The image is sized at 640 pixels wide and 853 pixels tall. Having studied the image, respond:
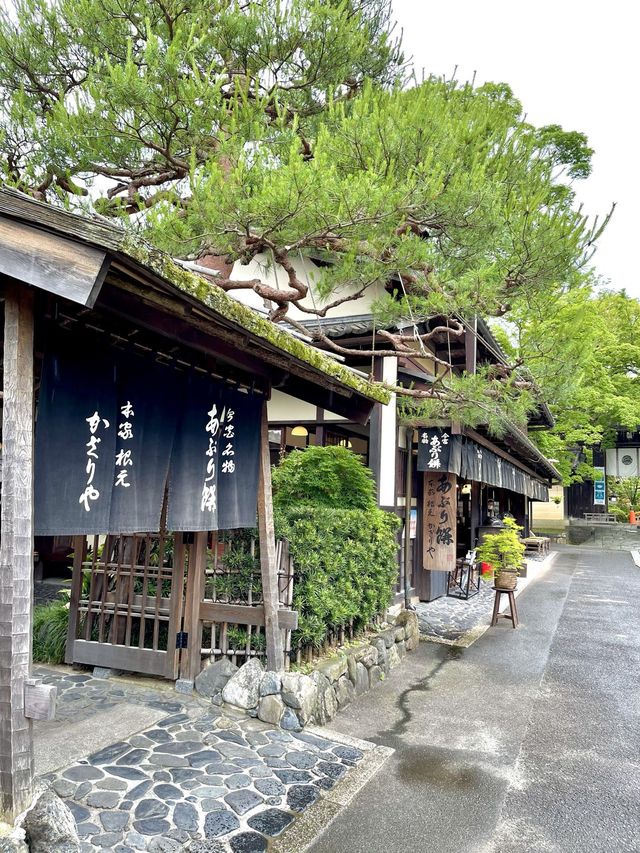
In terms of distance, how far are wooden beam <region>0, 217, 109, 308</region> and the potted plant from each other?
31.3 feet

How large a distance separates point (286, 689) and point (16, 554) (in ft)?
12.0

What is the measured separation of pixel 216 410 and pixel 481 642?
23.8 ft

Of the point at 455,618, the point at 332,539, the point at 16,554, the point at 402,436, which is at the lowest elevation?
the point at 455,618

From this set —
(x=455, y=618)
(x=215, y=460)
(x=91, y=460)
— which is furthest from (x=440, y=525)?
(x=91, y=460)

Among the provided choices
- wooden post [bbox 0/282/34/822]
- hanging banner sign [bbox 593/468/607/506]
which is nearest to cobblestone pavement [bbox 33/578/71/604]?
wooden post [bbox 0/282/34/822]

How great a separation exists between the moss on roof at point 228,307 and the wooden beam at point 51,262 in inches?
8.8

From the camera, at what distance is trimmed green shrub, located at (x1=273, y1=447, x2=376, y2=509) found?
26.2ft

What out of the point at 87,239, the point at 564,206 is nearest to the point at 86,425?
the point at 87,239

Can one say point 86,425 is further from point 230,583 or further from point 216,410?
point 230,583

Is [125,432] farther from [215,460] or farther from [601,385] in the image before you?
[601,385]

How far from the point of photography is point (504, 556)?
10789 millimetres

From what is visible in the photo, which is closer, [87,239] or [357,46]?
[87,239]

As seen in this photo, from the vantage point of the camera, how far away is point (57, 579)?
1389 cm

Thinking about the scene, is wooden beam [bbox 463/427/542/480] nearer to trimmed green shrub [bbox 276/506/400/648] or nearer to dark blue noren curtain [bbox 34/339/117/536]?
trimmed green shrub [bbox 276/506/400/648]
